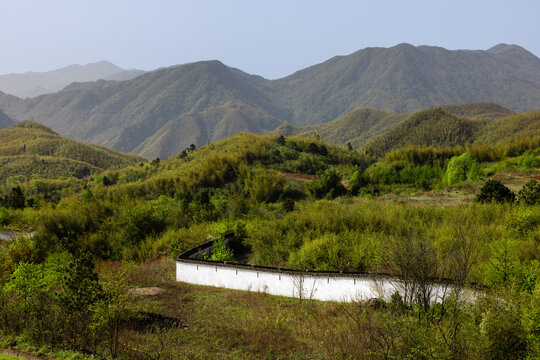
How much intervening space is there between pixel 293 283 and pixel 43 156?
7996 cm

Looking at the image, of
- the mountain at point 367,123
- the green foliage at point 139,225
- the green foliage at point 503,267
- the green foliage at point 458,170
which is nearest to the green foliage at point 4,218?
the green foliage at point 139,225

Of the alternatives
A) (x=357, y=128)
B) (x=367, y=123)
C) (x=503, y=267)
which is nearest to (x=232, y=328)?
(x=503, y=267)

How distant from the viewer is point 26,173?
2616 inches

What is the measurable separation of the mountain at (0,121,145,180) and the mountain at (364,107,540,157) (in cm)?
6418

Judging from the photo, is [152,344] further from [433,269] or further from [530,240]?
[530,240]

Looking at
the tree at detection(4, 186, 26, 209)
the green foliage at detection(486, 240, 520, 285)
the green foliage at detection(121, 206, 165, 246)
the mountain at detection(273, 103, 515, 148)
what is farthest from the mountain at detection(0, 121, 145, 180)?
the mountain at detection(273, 103, 515, 148)

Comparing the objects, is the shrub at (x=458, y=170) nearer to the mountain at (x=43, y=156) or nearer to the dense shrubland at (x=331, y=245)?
the dense shrubland at (x=331, y=245)

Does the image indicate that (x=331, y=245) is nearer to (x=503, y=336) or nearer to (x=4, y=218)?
(x=503, y=336)

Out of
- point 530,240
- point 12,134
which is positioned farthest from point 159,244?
point 12,134

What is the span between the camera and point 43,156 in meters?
77.6

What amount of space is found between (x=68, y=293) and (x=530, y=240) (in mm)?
17347

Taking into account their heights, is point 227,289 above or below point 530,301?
below

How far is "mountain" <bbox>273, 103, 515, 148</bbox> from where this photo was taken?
485ft

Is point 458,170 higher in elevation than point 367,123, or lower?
lower
